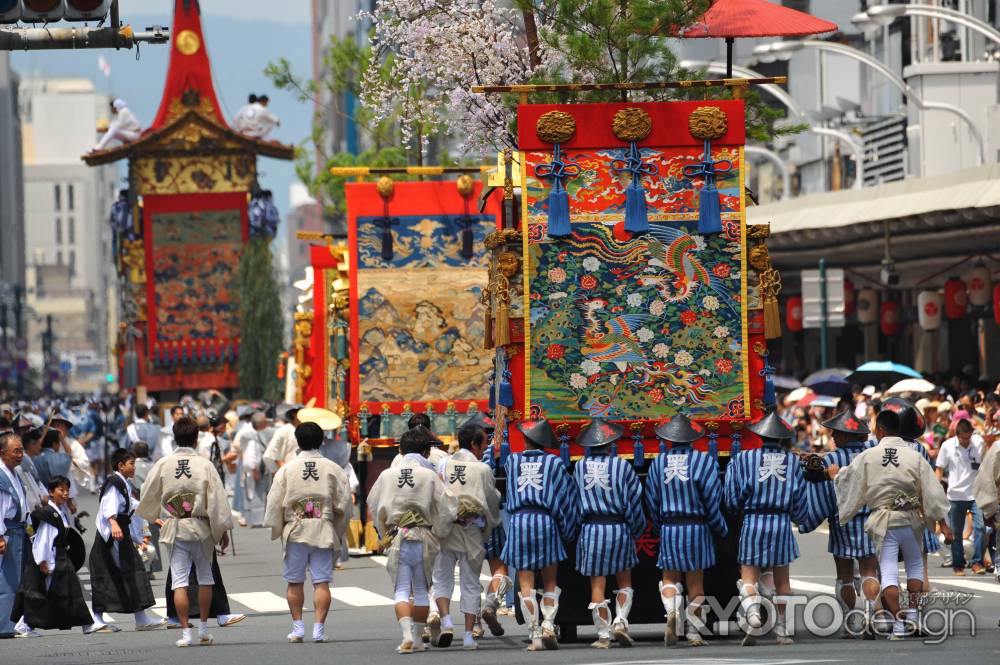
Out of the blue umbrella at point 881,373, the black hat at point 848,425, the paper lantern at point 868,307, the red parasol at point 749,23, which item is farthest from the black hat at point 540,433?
the paper lantern at point 868,307

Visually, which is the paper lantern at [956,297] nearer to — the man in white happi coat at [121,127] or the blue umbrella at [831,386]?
the blue umbrella at [831,386]

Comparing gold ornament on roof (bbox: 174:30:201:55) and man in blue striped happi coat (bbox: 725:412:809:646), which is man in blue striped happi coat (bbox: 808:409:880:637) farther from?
gold ornament on roof (bbox: 174:30:201:55)

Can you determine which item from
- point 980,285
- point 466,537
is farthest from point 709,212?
point 980,285

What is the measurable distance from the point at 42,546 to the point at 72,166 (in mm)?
178965

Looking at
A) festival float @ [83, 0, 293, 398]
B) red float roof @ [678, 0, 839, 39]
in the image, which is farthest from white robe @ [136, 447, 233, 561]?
festival float @ [83, 0, 293, 398]

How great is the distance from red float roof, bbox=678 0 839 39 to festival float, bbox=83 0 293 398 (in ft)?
126

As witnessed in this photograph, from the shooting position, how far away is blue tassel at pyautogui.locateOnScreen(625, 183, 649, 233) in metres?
15.6

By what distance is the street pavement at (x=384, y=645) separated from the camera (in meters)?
13.5

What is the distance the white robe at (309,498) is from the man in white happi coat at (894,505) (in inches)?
150

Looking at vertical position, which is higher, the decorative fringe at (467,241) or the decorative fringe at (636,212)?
the decorative fringe at (467,241)

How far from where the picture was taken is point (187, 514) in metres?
15.7

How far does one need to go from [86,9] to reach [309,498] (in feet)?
13.2

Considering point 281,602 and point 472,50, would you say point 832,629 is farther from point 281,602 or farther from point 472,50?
point 472,50

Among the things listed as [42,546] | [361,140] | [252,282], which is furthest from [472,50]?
[361,140]
